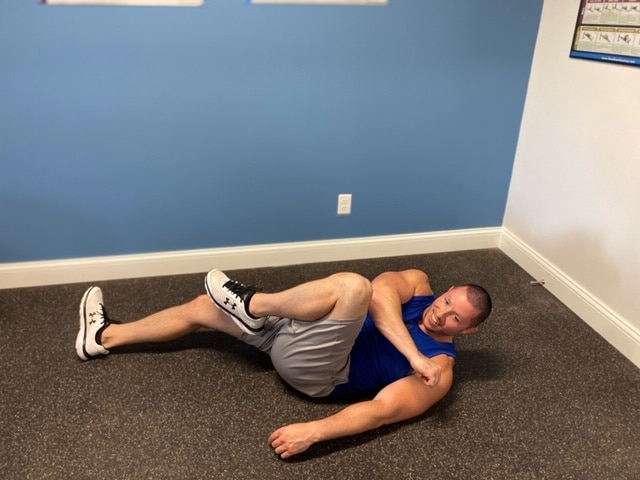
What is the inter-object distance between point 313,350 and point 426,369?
34cm

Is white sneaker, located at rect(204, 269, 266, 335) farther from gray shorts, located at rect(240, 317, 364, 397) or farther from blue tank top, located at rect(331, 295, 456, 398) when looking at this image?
blue tank top, located at rect(331, 295, 456, 398)

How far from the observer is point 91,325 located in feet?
6.26

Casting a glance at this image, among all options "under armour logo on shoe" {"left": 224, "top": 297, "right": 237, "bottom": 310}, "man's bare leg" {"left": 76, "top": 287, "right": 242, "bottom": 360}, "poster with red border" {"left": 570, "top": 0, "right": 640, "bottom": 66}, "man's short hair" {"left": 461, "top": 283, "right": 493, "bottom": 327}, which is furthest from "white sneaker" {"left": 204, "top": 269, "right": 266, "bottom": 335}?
"poster with red border" {"left": 570, "top": 0, "right": 640, "bottom": 66}

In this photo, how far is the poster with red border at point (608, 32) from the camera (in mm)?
1870

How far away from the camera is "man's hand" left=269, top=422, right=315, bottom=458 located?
150 cm

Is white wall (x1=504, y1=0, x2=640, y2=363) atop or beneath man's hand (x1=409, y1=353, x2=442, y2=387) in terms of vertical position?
atop

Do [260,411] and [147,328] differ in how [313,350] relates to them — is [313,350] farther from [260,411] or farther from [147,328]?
[147,328]

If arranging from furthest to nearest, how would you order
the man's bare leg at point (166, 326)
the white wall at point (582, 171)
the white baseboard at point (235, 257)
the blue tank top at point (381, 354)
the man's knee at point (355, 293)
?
the white baseboard at point (235, 257), the white wall at point (582, 171), the man's bare leg at point (166, 326), the blue tank top at point (381, 354), the man's knee at point (355, 293)

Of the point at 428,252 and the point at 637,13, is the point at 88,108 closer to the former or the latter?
the point at 428,252

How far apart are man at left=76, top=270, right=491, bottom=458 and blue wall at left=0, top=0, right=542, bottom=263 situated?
733 mm

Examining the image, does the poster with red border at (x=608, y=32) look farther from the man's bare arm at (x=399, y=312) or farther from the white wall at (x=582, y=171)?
the man's bare arm at (x=399, y=312)

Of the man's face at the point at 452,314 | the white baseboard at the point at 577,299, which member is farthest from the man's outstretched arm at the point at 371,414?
the white baseboard at the point at 577,299

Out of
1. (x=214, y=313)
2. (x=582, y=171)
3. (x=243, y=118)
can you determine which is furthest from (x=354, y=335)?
(x=582, y=171)

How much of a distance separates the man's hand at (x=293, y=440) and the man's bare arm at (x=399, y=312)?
0.36 metres
